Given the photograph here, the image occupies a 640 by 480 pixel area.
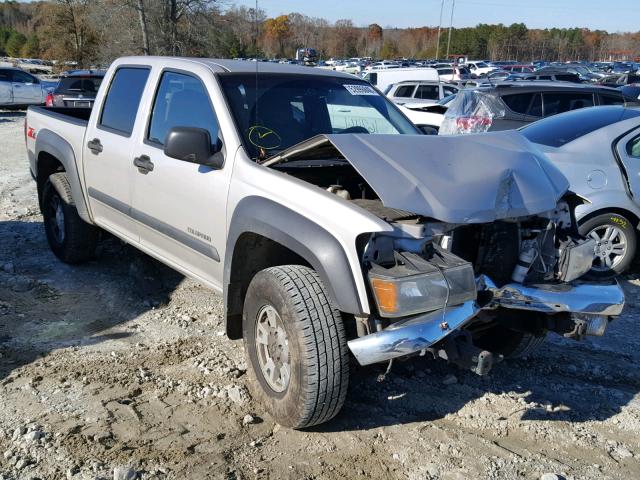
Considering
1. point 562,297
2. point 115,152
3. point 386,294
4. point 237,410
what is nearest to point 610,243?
point 562,297

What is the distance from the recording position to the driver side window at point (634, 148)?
19.9 ft

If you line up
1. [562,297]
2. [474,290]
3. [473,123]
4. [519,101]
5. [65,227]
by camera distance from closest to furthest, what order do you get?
[474,290] < [562,297] < [65,227] < [473,123] < [519,101]

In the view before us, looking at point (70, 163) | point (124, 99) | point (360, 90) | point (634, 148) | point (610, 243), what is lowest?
point (610, 243)

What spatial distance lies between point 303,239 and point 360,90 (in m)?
2.03

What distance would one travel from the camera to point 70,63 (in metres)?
43.3

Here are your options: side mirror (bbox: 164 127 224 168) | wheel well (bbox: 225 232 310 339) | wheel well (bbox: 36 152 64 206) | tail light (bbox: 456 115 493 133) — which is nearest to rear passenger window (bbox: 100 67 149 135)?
side mirror (bbox: 164 127 224 168)

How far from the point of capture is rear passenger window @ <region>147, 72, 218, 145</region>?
4160 mm

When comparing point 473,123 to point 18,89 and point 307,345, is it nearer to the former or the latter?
point 307,345

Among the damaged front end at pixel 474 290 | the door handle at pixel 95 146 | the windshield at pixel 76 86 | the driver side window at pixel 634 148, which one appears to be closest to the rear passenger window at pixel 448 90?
the windshield at pixel 76 86

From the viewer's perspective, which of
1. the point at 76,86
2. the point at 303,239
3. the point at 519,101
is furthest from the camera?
the point at 76,86

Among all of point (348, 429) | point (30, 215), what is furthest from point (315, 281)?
point (30, 215)

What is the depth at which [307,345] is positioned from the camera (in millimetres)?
3100

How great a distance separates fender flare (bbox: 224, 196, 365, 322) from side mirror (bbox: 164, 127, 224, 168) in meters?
0.40

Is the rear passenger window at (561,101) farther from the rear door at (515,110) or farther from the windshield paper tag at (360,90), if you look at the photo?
the windshield paper tag at (360,90)
